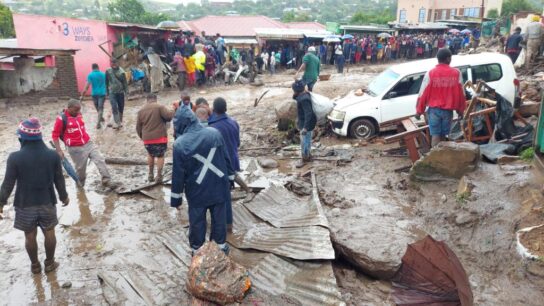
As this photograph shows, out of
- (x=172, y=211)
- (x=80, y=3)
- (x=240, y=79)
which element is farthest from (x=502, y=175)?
(x=80, y=3)

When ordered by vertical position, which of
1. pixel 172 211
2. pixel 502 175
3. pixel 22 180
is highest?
pixel 22 180

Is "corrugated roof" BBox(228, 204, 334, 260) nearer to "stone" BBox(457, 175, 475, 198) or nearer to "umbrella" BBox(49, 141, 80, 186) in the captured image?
"stone" BBox(457, 175, 475, 198)

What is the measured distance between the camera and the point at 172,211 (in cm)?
649

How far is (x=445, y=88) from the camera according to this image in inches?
264

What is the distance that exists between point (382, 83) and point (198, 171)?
6.38 m

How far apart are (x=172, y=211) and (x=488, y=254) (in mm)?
4205

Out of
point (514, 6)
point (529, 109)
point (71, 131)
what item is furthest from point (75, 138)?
point (514, 6)

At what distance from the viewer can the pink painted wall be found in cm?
1697

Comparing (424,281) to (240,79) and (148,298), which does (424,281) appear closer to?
(148,298)

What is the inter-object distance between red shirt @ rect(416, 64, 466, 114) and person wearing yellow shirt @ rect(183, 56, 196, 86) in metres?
12.7

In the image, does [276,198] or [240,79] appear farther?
[240,79]

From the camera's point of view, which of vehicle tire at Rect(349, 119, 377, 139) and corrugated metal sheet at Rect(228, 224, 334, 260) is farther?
vehicle tire at Rect(349, 119, 377, 139)

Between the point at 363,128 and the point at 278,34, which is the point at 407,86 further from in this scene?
the point at 278,34

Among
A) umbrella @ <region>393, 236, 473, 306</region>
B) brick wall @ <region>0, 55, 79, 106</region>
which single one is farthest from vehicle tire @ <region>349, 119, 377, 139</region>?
brick wall @ <region>0, 55, 79, 106</region>
